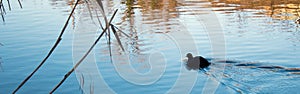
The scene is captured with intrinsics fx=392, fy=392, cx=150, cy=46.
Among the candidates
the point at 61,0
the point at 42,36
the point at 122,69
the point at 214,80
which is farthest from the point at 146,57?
the point at 61,0

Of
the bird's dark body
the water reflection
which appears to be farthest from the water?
the bird's dark body

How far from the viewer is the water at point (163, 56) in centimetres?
811

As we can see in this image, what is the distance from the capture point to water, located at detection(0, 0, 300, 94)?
319 inches

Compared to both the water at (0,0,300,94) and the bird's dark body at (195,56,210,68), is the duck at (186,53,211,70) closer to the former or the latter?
the bird's dark body at (195,56,210,68)

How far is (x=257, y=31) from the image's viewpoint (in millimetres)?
14656

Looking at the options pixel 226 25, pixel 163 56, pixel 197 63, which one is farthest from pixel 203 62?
pixel 226 25

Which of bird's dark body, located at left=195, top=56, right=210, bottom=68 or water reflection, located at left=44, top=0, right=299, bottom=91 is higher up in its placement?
bird's dark body, located at left=195, top=56, right=210, bottom=68

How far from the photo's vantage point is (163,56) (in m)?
11.0

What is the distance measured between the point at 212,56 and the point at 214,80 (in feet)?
7.72

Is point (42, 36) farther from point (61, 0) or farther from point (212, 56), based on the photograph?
point (61, 0)

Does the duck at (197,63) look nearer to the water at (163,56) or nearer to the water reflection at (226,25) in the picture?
the water reflection at (226,25)

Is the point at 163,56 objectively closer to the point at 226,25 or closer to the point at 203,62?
the point at 203,62

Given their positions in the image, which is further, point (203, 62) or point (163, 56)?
point (163, 56)

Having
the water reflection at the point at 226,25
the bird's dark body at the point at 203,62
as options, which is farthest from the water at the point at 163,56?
the bird's dark body at the point at 203,62
